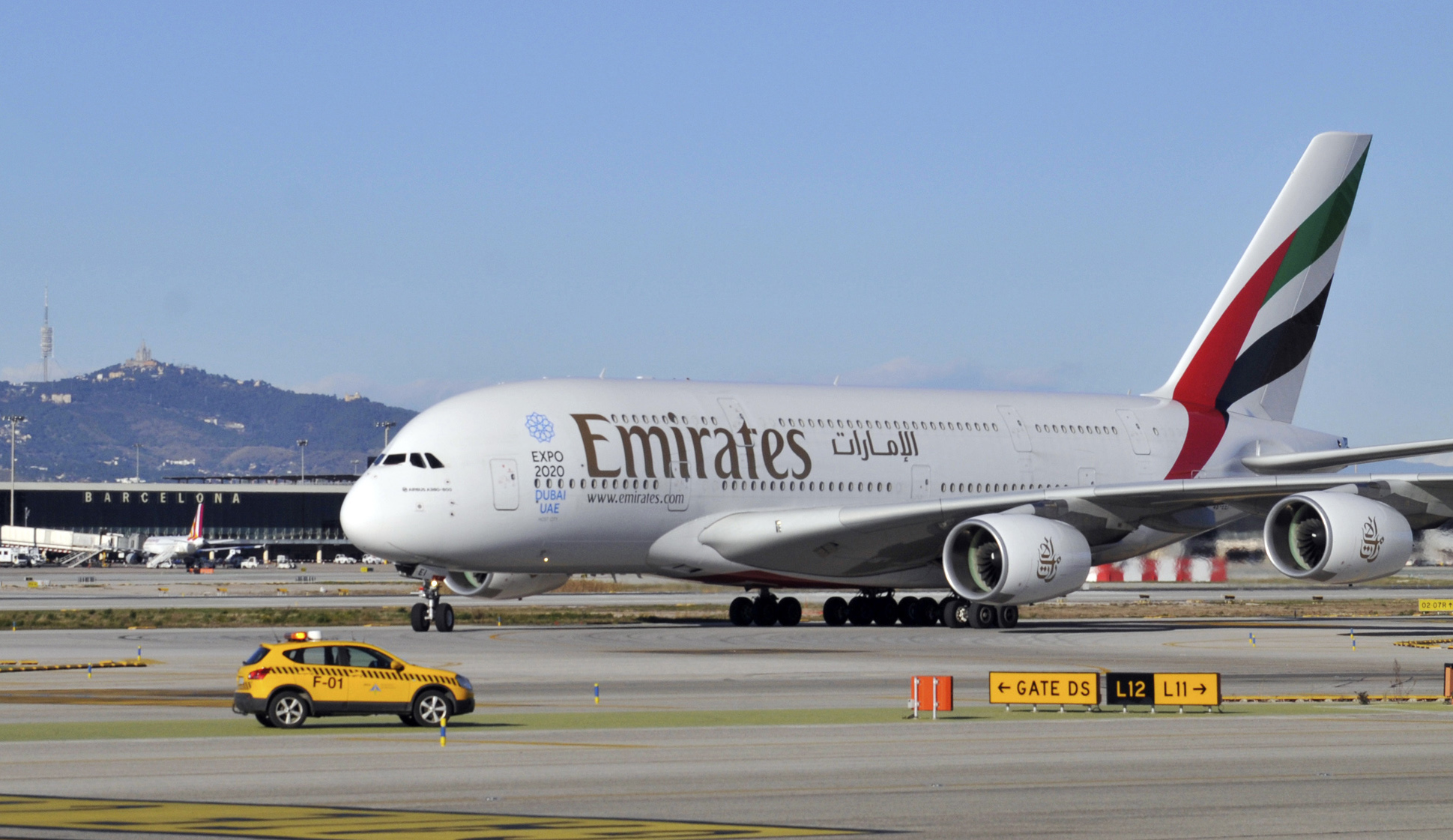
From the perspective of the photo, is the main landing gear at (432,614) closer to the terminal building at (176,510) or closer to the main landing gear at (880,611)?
the main landing gear at (880,611)

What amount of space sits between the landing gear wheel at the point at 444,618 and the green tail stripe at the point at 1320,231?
22.7 m

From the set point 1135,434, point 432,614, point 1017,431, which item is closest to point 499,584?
point 432,614

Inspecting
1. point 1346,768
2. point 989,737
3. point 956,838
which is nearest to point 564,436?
point 989,737

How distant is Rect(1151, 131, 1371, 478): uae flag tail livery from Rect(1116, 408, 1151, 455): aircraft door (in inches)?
38.4

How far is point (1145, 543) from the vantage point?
4453cm

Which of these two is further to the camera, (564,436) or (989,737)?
(564,436)

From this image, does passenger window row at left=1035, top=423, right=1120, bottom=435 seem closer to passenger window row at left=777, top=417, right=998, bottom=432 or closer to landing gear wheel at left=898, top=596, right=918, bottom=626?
passenger window row at left=777, top=417, right=998, bottom=432

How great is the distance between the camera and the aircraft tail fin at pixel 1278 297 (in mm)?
47875

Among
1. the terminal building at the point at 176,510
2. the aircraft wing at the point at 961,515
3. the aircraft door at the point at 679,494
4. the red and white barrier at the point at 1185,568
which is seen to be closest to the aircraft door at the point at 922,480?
the aircraft wing at the point at 961,515

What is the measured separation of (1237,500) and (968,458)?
6.93 metres

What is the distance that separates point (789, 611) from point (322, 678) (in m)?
23.3

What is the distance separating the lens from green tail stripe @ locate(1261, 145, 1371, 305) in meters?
48.0

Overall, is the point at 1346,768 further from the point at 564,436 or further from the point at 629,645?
the point at 564,436

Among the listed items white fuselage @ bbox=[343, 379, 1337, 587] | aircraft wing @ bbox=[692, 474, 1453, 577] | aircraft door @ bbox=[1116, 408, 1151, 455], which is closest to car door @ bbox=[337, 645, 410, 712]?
white fuselage @ bbox=[343, 379, 1337, 587]
